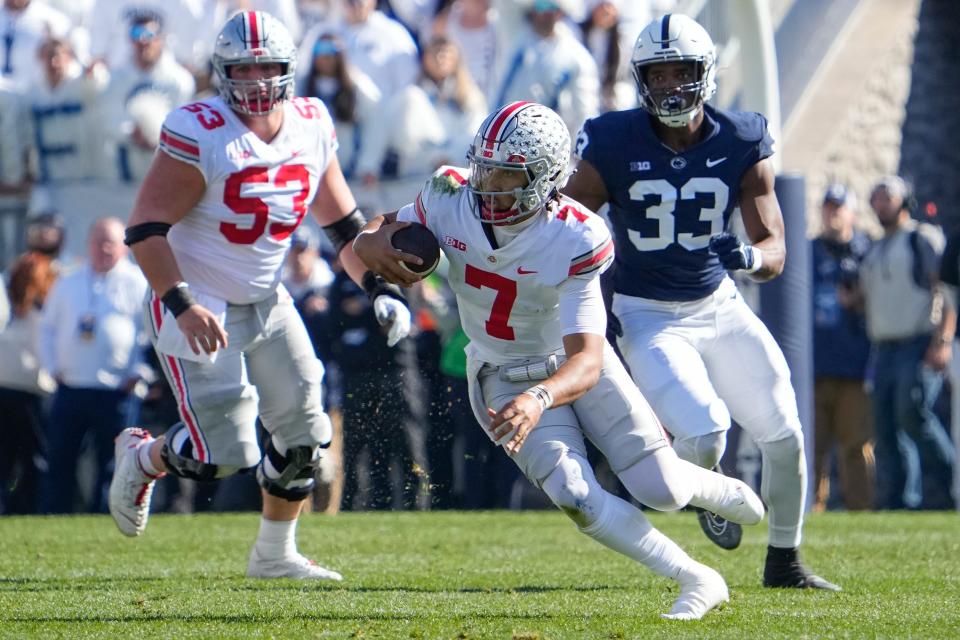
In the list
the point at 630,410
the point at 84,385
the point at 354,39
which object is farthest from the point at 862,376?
the point at 630,410

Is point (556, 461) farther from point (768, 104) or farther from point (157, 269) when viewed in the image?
point (768, 104)

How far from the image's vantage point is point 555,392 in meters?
4.81

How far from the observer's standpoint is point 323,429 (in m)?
6.08

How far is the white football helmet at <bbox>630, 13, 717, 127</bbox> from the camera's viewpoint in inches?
227

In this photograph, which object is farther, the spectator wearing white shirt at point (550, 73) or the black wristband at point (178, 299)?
the spectator wearing white shirt at point (550, 73)

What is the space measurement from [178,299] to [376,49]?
5.36 m

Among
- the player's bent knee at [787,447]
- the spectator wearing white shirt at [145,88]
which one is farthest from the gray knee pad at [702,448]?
the spectator wearing white shirt at [145,88]

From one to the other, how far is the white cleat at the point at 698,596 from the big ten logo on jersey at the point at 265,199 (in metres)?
1.96

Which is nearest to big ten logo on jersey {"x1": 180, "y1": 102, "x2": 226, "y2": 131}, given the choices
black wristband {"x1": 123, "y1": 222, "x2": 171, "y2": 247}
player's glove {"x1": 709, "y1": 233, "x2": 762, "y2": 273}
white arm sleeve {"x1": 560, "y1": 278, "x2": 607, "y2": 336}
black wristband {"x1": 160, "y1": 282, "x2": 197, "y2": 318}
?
black wristband {"x1": 123, "y1": 222, "x2": 171, "y2": 247}

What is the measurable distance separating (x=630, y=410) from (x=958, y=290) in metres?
4.82

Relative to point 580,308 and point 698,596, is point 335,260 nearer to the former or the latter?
point 580,308

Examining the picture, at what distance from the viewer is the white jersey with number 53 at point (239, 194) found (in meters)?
5.83

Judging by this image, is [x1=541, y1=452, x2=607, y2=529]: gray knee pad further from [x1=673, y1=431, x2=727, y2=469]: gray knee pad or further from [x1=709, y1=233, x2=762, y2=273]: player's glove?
[x1=709, y1=233, x2=762, y2=273]: player's glove

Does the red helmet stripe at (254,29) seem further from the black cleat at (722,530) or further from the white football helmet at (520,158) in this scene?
the black cleat at (722,530)
